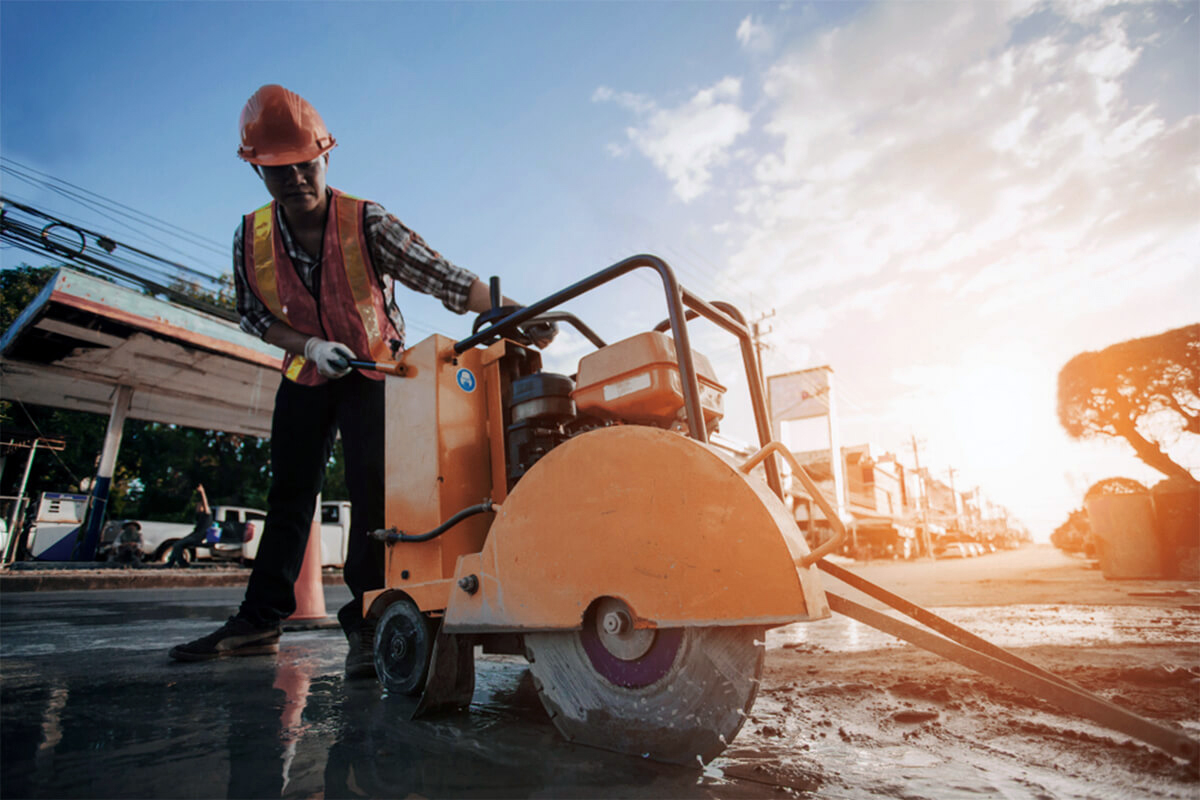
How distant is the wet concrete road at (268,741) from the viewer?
1.10m

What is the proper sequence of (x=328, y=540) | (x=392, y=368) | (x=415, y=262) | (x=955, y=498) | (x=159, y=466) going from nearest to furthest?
1. (x=392, y=368)
2. (x=415, y=262)
3. (x=328, y=540)
4. (x=159, y=466)
5. (x=955, y=498)

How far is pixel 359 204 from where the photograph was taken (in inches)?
89.3

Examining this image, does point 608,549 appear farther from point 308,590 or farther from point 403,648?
point 308,590

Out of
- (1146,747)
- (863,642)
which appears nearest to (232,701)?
(1146,747)

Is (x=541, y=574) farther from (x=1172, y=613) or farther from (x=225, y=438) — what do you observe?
(x=225, y=438)

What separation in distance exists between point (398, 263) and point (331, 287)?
0.28 meters

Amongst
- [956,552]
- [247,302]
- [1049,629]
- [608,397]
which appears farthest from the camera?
[956,552]

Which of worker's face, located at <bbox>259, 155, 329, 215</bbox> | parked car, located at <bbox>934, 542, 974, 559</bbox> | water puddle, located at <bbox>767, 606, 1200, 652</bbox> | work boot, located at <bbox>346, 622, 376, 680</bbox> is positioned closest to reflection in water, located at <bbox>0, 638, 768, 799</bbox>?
work boot, located at <bbox>346, 622, 376, 680</bbox>

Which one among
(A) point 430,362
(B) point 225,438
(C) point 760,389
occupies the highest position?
(B) point 225,438

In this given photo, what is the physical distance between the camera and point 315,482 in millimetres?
2533

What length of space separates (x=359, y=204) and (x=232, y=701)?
1726 millimetres

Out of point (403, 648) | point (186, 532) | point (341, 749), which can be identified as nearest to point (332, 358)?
point (403, 648)

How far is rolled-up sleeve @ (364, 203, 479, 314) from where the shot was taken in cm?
219

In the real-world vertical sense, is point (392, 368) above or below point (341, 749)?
above
